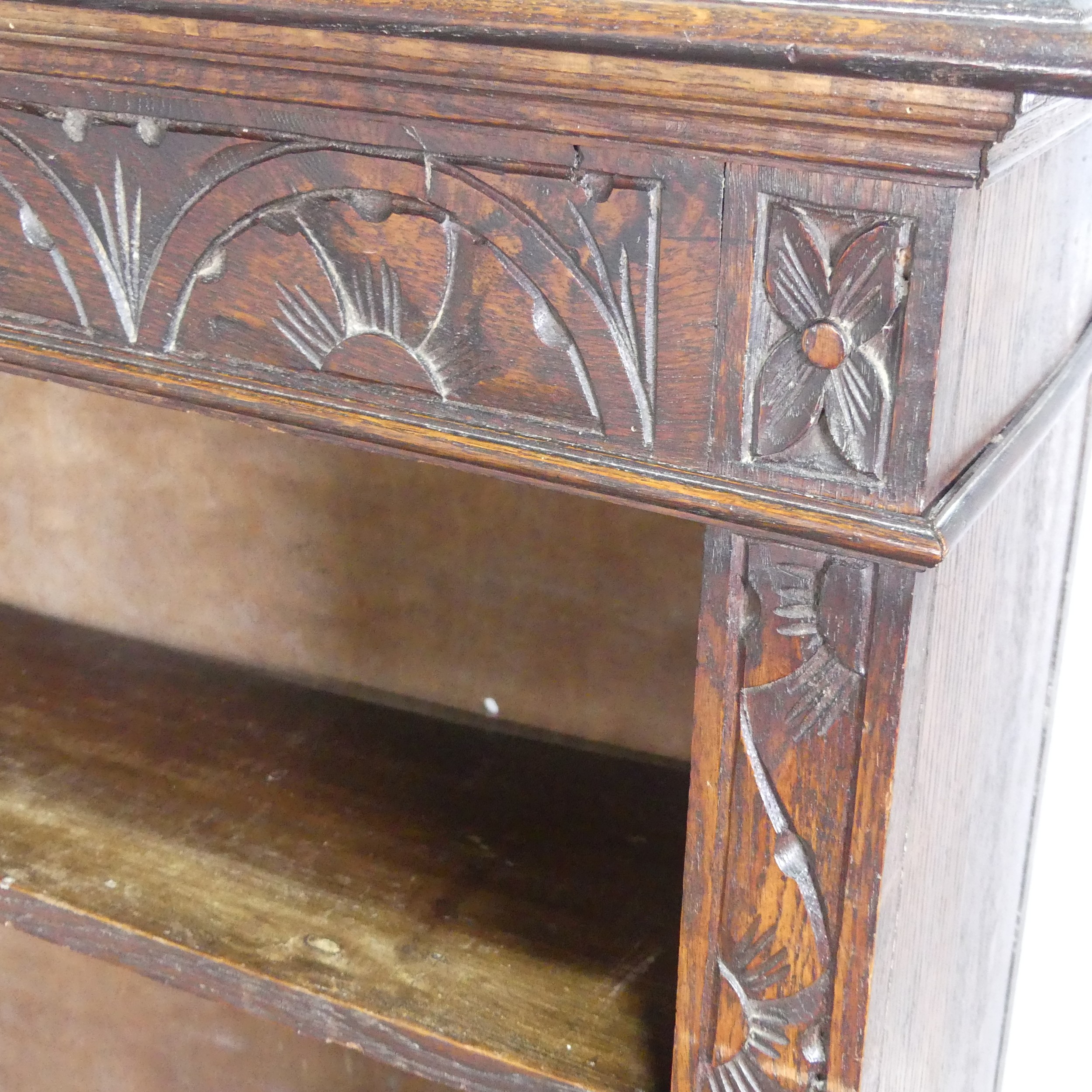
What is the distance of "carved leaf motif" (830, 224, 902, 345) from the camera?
0.50 meters

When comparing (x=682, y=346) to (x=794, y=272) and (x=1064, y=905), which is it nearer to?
(x=794, y=272)

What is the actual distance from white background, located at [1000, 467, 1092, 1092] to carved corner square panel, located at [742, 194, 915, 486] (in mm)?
622

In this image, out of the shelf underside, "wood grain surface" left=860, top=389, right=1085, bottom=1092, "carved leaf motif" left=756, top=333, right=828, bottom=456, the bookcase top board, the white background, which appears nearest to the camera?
the bookcase top board

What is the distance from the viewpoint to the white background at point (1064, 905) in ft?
3.62

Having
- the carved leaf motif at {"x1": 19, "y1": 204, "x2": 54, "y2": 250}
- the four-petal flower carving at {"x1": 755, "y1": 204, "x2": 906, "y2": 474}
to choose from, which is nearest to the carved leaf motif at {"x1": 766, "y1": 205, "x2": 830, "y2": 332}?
the four-petal flower carving at {"x1": 755, "y1": 204, "x2": 906, "y2": 474}

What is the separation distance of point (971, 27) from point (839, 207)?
86mm

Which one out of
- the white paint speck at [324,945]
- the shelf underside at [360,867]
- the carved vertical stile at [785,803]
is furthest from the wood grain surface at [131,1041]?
the carved vertical stile at [785,803]

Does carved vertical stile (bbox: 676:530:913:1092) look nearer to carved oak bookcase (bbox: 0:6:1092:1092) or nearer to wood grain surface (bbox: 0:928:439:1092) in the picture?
carved oak bookcase (bbox: 0:6:1092:1092)

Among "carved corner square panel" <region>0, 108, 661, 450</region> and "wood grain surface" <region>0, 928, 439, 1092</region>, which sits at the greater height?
"carved corner square panel" <region>0, 108, 661, 450</region>

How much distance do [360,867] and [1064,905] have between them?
64cm

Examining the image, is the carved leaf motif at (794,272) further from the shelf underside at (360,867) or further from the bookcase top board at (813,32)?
the shelf underside at (360,867)

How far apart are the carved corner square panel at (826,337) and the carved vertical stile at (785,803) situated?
55 millimetres

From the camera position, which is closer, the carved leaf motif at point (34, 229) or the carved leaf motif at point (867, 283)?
the carved leaf motif at point (867, 283)

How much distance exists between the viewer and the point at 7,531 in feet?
4.66
